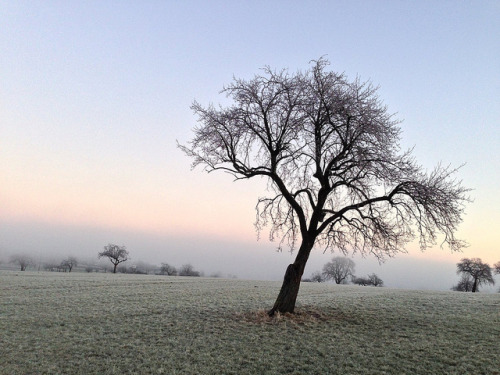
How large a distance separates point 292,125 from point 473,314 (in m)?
11.7

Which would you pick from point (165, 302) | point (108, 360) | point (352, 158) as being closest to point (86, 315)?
point (165, 302)

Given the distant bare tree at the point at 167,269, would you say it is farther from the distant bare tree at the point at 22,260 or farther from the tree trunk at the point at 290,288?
the tree trunk at the point at 290,288

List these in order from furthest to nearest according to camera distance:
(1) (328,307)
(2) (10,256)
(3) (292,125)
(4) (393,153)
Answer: (2) (10,256), (1) (328,307), (3) (292,125), (4) (393,153)

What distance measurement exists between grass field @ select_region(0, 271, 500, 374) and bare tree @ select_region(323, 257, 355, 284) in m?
77.2

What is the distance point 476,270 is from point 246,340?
240 feet

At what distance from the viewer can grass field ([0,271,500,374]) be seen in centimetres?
837

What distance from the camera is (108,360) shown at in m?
8.97

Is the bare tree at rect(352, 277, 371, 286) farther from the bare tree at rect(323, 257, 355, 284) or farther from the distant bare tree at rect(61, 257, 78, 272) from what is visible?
the distant bare tree at rect(61, 257, 78, 272)

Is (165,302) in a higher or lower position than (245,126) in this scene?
lower

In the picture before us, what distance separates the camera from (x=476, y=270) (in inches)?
2613

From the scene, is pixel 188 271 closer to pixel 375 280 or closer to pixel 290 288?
pixel 375 280

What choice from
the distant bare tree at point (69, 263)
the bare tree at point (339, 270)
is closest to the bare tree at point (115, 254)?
the distant bare tree at point (69, 263)

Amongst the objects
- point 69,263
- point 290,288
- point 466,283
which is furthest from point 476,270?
point 69,263

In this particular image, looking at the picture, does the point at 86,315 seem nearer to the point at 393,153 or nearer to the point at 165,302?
the point at 165,302
